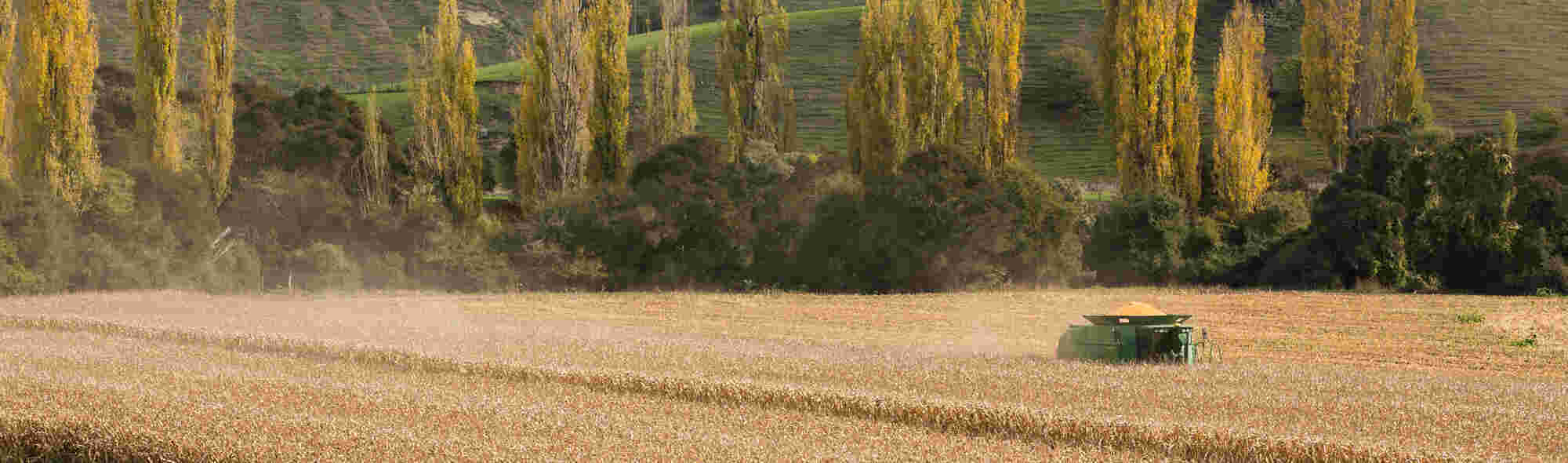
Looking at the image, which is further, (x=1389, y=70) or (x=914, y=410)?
(x=1389, y=70)

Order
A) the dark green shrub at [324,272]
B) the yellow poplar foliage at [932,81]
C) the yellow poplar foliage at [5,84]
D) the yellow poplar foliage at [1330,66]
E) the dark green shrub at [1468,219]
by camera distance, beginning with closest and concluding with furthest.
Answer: the dark green shrub at [1468,219], the yellow poplar foliage at [5,84], the dark green shrub at [324,272], the yellow poplar foliage at [932,81], the yellow poplar foliage at [1330,66]

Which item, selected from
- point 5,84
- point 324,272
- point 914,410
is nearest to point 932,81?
point 324,272

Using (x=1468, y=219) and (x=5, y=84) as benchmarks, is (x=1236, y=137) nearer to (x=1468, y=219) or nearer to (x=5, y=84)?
(x=1468, y=219)

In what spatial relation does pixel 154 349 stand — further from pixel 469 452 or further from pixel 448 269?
pixel 448 269

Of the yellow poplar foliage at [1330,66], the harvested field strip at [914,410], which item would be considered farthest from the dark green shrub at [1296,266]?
the harvested field strip at [914,410]

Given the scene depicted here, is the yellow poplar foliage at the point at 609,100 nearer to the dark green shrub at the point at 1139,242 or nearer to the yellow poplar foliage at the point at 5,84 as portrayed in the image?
the dark green shrub at the point at 1139,242

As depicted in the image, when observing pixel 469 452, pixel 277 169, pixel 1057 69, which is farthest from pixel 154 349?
pixel 1057 69

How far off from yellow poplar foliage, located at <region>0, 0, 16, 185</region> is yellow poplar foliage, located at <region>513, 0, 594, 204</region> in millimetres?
14493

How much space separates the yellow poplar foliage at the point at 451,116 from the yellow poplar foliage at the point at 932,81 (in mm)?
14621

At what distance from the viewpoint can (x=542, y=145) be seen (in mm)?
44562

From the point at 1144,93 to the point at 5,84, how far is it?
107ft

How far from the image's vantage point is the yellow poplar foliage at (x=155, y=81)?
128ft

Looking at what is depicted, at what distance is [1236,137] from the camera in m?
42.2

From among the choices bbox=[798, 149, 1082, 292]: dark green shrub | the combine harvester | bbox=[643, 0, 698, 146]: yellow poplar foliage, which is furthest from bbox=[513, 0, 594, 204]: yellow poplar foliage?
the combine harvester
